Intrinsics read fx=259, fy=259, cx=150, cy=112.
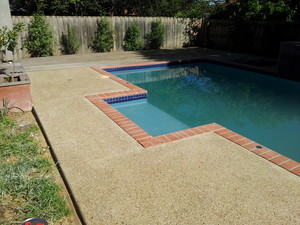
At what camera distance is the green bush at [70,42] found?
432 inches

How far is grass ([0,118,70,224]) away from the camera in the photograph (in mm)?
2205

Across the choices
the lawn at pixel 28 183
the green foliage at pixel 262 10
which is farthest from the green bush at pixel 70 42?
the lawn at pixel 28 183

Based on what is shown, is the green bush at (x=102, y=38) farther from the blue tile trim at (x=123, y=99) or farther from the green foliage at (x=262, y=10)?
the blue tile trim at (x=123, y=99)

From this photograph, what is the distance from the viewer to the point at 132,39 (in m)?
12.5

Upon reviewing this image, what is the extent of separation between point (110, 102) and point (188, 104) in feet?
6.41

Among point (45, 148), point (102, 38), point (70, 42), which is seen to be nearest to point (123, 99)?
point (45, 148)

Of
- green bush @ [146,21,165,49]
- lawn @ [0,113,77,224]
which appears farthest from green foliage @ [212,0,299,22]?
lawn @ [0,113,77,224]

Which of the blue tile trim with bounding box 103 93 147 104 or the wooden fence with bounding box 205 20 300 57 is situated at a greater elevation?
the wooden fence with bounding box 205 20 300 57

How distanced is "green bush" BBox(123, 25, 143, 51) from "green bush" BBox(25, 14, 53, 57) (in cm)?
351

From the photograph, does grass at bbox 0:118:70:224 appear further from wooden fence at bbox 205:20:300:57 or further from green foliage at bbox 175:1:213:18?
green foliage at bbox 175:1:213:18

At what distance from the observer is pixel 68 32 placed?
36.0 ft

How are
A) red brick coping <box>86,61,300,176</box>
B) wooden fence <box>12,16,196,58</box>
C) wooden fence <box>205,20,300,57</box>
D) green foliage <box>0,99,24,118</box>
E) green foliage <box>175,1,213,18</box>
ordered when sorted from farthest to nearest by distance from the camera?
green foliage <box>175,1,213,18</box> → wooden fence <box>12,16,196,58</box> → wooden fence <box>205,20,300,57</box> → green foliage <box>0,99,24,118</box> → red brick coping <box>86,61,300,176</box>

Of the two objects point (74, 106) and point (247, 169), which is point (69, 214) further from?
point (74, 106)

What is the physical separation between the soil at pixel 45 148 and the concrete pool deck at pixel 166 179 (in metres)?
0.08
